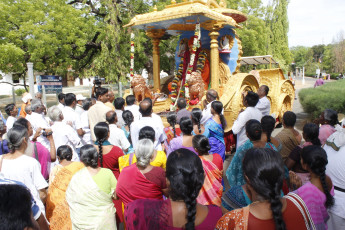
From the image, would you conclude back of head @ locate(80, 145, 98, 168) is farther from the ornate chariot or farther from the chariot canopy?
the chariot canopy

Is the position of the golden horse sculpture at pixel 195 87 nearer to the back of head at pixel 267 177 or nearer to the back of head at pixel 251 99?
the back of head at pixel 251 99

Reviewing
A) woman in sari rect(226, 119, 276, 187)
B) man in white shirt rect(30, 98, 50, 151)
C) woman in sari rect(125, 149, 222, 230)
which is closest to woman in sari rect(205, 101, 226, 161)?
woman in sari rect(226, 119, 276, 187)

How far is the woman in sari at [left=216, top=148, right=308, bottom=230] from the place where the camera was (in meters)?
1.56

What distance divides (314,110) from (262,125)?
7897 mm

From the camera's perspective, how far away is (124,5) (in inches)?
614

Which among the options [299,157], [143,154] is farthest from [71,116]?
[299,157]

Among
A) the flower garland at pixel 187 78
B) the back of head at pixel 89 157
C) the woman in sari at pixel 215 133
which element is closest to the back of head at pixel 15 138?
the back of head at pixel 89 157

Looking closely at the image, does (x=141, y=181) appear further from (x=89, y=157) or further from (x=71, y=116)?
(x=71, y=116)

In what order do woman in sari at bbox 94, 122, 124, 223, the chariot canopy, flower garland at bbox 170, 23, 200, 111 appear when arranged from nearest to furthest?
woman in sari at bbox 94, 122, 124, 223 < the chariot canopy < flower garland at bbox 170, 23, 200, 111

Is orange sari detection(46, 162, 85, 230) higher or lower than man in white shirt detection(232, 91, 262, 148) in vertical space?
lower

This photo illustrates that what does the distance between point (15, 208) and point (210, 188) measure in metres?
1.82

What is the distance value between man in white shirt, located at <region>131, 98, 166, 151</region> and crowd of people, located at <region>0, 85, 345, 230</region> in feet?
0.07

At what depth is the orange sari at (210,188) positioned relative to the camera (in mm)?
2689

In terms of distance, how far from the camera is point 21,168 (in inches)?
99.2
